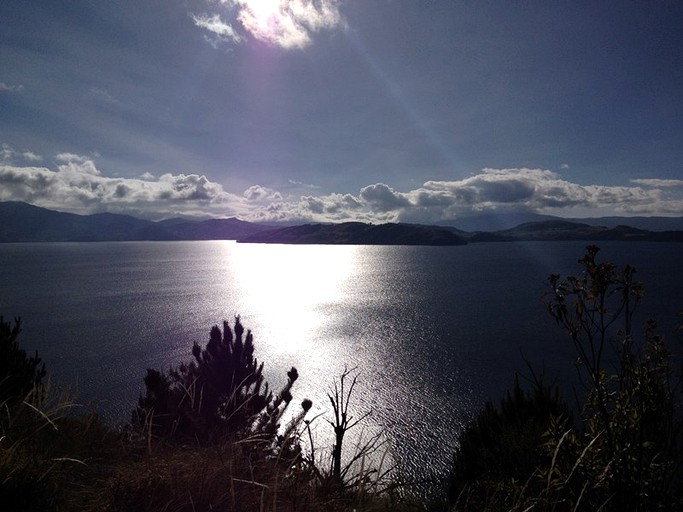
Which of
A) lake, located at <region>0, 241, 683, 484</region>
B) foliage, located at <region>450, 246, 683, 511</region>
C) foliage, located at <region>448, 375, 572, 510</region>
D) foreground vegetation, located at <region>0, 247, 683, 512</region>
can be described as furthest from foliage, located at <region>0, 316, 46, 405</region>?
foliage, located at <region>448, 375, 572, 510</region>

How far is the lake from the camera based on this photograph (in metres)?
42.9

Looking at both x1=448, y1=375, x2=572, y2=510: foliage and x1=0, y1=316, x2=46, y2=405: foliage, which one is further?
x1=448, y1=375, x2=572, y2=510: foliage

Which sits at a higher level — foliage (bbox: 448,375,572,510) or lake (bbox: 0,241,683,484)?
foliage (bbox: 448,375,572,510)

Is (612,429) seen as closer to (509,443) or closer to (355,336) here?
(509,443)

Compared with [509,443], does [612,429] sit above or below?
above

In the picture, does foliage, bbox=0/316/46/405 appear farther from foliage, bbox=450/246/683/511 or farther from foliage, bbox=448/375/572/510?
foliage, bbox=448/375/572/510

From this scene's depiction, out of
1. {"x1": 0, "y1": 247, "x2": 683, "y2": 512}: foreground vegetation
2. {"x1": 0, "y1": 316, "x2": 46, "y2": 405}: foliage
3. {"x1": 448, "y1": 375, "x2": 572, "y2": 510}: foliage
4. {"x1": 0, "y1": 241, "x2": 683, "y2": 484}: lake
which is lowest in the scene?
{"x1": 0, "y1": 241, "x2": 683, "y2": 484}: lake

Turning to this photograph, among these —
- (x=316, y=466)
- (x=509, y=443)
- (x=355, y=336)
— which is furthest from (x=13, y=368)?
(x=355, y=336)

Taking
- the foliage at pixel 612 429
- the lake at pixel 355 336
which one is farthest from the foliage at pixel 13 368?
the foliage at pixel 612 429

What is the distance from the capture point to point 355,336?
236ft

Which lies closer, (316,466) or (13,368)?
(316,466)

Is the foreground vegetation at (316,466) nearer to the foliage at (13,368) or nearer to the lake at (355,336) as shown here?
the lake at (355,336)

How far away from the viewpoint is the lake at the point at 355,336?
42.9 metres

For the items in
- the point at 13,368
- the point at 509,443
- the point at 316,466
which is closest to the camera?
the point at 316,466
